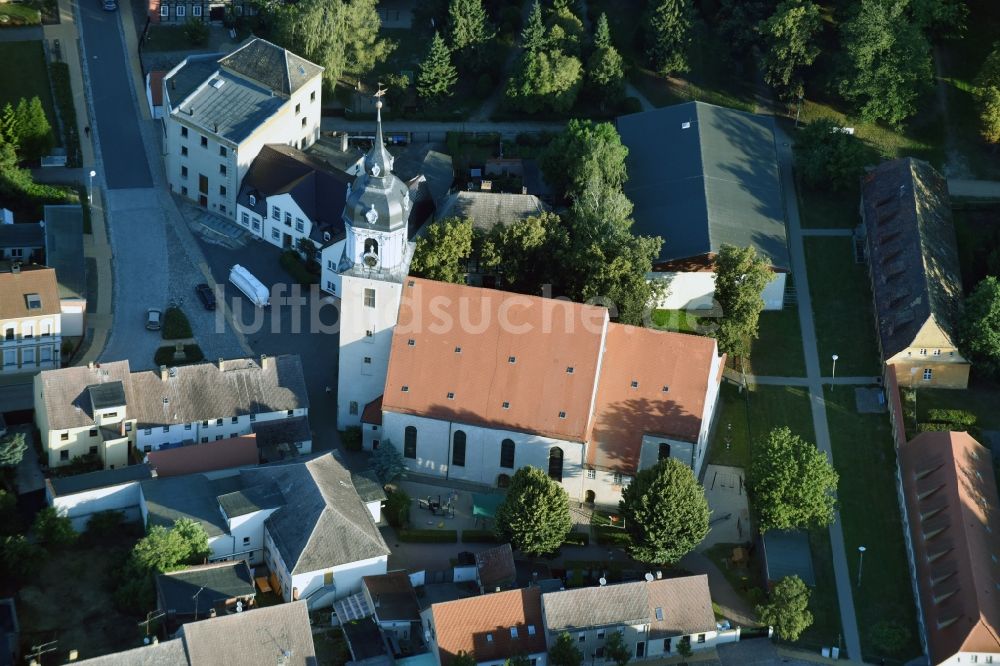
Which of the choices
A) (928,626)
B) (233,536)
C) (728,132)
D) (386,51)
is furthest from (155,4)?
(928,626)

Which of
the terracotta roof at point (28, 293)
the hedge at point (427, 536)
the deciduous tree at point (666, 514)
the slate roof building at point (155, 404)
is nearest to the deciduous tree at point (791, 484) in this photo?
the deciduous tree at point (666, 514)

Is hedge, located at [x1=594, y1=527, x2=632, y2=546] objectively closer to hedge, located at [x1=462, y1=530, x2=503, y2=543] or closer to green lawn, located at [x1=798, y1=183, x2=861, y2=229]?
hedge, located at [x1=462, y1=530, x2=503, y2=543]

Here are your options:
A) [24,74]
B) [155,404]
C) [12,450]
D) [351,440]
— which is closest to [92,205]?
[24,74]

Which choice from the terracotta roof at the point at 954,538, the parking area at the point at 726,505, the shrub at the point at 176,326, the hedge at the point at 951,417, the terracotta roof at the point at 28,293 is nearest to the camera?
the terracotta roof at the point at 954,538

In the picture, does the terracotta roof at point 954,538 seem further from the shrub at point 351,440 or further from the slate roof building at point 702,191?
the shrub at point 351,440

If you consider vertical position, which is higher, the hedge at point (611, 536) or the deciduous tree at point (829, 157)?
the deciduous tree at point (829, 157)

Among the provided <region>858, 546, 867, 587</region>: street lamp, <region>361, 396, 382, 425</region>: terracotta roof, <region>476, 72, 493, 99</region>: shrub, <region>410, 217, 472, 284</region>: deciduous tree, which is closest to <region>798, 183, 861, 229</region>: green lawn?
<region>476, 72, 493, 99</region>: shrub

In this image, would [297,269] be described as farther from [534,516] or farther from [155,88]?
[534,516]
